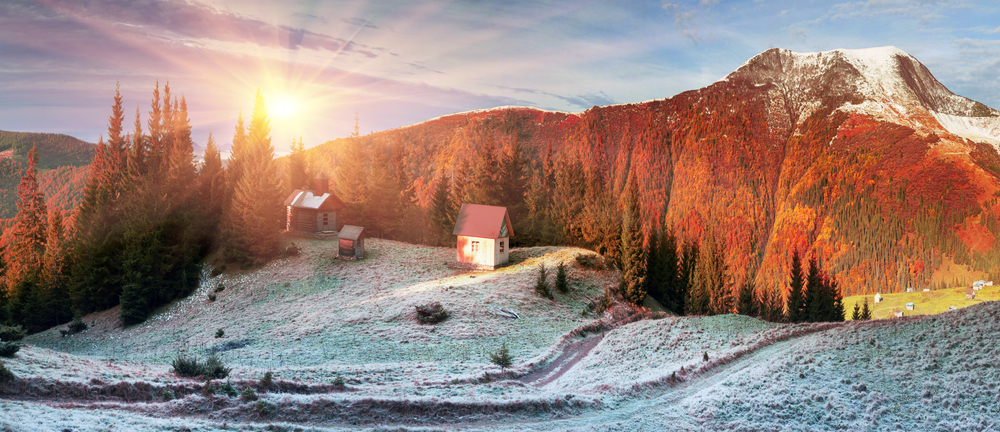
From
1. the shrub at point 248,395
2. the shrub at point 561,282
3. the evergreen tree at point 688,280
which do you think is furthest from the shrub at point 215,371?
the evergreen tree at point 688,280

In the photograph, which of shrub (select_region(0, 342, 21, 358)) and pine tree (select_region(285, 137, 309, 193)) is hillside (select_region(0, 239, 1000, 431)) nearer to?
shrub (select_region(0, 342, 21, 358))

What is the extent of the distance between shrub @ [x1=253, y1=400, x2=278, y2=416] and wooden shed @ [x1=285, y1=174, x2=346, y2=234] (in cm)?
4157

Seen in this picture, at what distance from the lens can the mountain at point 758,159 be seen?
114 ft

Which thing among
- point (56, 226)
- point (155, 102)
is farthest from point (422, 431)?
point (56, 226)

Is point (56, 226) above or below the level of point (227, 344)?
above

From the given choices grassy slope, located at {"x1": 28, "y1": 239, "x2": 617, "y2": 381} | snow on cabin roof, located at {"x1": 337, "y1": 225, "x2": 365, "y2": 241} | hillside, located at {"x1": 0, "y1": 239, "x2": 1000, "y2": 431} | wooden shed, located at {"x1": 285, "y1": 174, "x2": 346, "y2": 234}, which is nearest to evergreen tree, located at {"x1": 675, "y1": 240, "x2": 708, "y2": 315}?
grassy slope, located at {"x1": 28, "y1": 239, "x2": 617, "y2": 381}

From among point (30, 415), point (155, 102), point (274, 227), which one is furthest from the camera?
point (155, 102)

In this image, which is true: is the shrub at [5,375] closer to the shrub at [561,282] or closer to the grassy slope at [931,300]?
the grassy slope at [931,300]

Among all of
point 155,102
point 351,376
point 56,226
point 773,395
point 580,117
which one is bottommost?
point 351,376

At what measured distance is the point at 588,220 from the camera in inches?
1710

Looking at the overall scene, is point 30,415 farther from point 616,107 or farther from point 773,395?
point 616,107

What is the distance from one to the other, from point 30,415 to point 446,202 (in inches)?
1849

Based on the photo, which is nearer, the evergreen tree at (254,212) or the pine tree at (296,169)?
the evergreen tree at (254,212)

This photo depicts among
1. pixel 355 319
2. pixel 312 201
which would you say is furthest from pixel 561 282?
pixel 312 201
